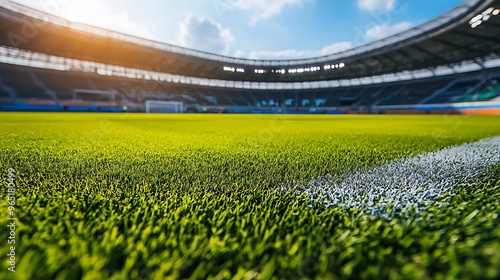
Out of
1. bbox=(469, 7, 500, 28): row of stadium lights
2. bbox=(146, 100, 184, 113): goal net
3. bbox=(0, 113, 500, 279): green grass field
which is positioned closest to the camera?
bbox=(0, 113, 500, 279): green grass field

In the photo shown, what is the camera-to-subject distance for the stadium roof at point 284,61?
2142cm

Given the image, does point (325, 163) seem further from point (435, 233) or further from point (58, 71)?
point (58, 71)

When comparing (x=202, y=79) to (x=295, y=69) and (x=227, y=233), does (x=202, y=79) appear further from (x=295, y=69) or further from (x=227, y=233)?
(x=227, y=233)

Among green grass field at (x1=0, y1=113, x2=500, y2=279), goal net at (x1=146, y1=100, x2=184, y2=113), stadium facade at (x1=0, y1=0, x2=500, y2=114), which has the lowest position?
green grass field at (x1=0, y1=113, x2=500, y2=279)

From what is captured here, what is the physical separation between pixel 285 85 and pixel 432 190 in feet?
162

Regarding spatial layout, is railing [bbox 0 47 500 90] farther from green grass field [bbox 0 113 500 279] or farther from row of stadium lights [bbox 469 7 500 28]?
green grass field [bbox 0 113 500 279]

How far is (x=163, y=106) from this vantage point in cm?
3553

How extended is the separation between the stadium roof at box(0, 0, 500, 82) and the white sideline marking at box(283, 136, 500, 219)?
23581mm

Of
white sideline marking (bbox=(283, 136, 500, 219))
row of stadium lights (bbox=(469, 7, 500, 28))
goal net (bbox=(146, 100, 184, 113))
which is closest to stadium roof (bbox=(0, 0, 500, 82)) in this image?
row of stadium lights (bbox=(469, 7, 500, 28))

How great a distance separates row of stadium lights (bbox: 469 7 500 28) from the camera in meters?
18.6

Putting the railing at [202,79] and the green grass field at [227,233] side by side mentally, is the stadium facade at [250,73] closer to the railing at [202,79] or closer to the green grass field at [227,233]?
the railing at [202,79]

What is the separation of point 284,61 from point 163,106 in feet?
65.6

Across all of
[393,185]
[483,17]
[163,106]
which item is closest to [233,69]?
[163,106]

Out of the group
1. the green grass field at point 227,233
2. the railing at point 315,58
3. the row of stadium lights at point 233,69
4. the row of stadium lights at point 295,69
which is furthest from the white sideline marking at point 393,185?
the row of stadium lights at point 233,69
